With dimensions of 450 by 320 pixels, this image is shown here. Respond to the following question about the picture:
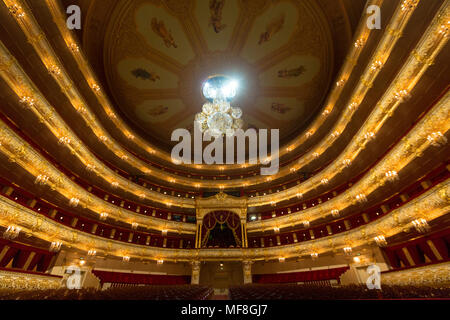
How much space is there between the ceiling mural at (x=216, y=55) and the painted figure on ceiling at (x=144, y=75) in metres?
0.08

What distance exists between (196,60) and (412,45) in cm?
1265

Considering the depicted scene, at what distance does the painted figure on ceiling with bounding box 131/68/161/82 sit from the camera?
48.8 feet

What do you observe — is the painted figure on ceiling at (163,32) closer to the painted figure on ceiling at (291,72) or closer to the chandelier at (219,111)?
the chandelier at (219,111)

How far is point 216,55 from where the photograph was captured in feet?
46.9

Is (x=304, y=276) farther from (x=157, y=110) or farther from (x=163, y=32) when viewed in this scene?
(x=163, y=32)

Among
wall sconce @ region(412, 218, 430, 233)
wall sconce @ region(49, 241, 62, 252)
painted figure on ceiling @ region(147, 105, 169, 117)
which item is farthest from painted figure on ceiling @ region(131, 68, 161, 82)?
wall sconce @ region(412, 218, 430, 233)

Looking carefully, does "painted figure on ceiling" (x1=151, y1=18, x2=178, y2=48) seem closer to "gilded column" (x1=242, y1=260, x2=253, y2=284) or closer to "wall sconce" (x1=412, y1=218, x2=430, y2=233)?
"wall sconce" (x1=412, y1=218, x2=430, y2=233)

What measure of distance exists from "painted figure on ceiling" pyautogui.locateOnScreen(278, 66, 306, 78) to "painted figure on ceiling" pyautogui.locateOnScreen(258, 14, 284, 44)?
290 centimetres

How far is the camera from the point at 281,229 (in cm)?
1648

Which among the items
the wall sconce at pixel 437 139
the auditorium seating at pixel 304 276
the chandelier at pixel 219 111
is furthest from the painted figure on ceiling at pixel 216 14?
the auditorium seating at pixel 304 276

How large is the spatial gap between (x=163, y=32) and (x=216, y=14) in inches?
152

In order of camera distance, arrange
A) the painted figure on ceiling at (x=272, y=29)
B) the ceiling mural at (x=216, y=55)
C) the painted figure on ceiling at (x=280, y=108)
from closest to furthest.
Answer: the ceiling mural at (x=216, y=55)
the painted figure on ceiling at (x=272, y=29)
the painted figure on ceiling at (x=280, y=108)

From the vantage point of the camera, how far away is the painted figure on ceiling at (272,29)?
1244 cm
